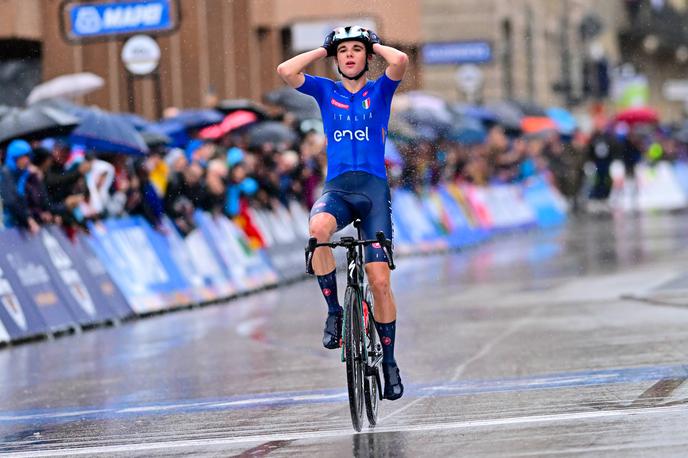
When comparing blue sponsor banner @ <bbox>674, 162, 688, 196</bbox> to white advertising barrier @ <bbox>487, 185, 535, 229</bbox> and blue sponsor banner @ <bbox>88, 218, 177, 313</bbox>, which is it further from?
blue sponsor banner @ <bbox>88, 218, 177, 313</bbox>

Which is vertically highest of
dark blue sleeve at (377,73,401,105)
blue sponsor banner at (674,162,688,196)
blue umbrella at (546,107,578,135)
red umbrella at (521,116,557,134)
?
dark blue sleeve at (377,73,401,105)

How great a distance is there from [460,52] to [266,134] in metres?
13.8

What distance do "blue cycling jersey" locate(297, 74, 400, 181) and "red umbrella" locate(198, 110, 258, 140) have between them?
1559cm

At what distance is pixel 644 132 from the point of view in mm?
62375

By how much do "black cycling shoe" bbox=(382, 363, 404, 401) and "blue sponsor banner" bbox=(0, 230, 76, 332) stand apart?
7.98 meters

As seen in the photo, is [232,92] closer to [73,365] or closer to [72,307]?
[72,307]

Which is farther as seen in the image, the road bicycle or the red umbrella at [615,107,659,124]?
the red umbrella at [615,107,659,124]

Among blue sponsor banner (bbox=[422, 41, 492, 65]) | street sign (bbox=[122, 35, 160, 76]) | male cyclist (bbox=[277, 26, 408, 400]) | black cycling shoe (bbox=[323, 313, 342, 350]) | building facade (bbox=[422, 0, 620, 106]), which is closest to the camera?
black cycling shoe (bbox=[323, 313, 342, 350])

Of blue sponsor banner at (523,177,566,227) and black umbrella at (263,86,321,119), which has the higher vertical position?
black umbrella at (263,86,321,119)

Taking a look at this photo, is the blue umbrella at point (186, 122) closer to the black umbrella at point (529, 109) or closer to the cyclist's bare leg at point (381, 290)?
the cyclist's bare leg at point (381, 290)

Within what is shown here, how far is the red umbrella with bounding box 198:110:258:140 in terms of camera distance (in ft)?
84.4

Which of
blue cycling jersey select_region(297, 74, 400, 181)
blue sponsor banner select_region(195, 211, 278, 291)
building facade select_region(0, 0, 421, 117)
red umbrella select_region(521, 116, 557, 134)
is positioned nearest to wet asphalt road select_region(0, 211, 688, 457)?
blue sponsor banner select_region(195, 211, 278, 291)

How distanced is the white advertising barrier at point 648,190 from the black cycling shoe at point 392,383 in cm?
3875

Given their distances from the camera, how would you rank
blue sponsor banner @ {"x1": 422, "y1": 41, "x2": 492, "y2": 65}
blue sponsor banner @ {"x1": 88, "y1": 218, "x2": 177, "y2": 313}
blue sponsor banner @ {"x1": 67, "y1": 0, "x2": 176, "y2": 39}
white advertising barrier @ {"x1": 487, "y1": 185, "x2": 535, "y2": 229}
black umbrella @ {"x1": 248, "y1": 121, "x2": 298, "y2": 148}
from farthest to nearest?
blue sponsor banner @ {"x1": 422, "y1": 41, "x2": 492, "y2": 65} < white advertising barrier @ {"x1": 487, "y1": 185, "x2": 535, "y2": 229} < black umbrella @ {"x1": 248, "y1": 121, "x2": 298, "y2": 148} < blue sponsor banner @ {"x1": 67, "y1": 0, "x2": 176, "y2": 39} < blue sponsor banner @ {"x1": 88, "y1": 218, "x2": 177, "y2": 313}
